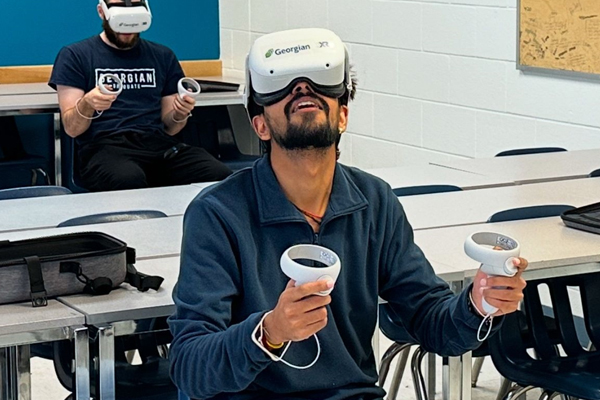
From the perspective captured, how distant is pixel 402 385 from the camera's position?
389cm

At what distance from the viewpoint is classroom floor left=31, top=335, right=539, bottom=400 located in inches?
149

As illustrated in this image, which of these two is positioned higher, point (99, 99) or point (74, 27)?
point (74, 27)

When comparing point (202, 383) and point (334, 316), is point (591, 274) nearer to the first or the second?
point (334, 316)

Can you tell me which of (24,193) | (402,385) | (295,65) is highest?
(295,65)

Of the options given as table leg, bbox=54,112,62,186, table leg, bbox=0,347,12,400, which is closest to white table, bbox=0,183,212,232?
table leg, bbox=0,347,12,400

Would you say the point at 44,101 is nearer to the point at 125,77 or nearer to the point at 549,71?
the point at 125,77

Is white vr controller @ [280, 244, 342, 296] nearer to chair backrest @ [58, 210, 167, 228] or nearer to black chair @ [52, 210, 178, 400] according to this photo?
black chair @ [52, 210, 178, 400]

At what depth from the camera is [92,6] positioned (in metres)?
6.44

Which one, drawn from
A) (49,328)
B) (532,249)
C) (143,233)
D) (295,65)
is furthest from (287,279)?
(143,233)

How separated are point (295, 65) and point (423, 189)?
5.49 ft

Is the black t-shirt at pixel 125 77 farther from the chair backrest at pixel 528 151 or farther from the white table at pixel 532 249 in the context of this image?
the white table at pixel 532 249

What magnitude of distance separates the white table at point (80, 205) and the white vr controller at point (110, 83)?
83cm

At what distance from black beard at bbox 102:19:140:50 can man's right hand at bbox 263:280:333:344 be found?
351 cm

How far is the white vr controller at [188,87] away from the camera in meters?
4.58
